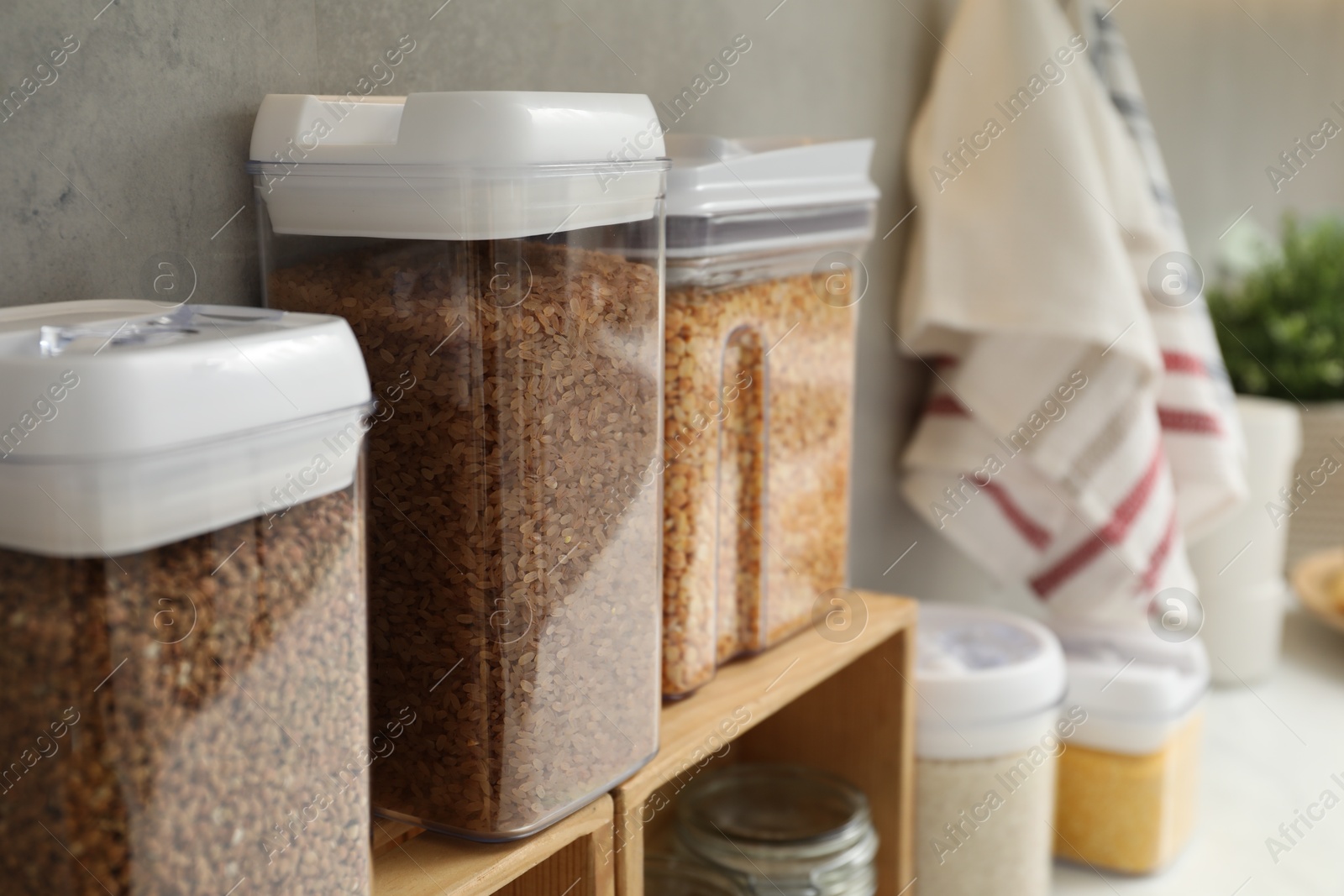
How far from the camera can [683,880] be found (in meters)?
0.77

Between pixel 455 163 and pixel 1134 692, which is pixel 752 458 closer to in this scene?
pixel 455 163

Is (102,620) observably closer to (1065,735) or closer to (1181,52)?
(1065,735)

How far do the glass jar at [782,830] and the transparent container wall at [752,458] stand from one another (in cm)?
15

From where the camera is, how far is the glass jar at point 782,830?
2.49 feet

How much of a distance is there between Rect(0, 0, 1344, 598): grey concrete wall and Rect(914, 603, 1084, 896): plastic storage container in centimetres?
18

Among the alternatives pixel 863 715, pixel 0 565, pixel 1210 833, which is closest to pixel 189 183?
pixel 0 565

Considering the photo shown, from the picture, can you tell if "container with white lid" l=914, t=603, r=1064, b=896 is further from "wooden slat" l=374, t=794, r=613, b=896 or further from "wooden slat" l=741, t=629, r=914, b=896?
"wooden slat" l=374, t=794, r=613, b=896

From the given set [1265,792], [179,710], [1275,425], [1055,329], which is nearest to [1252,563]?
[1275,425]

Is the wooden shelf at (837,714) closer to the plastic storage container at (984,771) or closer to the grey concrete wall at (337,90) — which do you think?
the plastic storage container at (984,771)

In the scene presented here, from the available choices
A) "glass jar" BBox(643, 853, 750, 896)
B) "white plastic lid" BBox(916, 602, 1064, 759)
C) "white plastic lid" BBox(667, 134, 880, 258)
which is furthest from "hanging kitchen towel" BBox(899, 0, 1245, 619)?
"glass jar" BBox(643, 853, 750, 896)

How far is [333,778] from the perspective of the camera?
415 mm

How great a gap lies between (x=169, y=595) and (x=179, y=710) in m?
0.04

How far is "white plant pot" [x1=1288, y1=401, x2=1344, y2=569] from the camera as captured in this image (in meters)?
1.72

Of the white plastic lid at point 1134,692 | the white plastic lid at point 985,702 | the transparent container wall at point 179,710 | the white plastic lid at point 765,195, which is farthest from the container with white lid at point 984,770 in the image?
the transparent container wall at point 179,710
